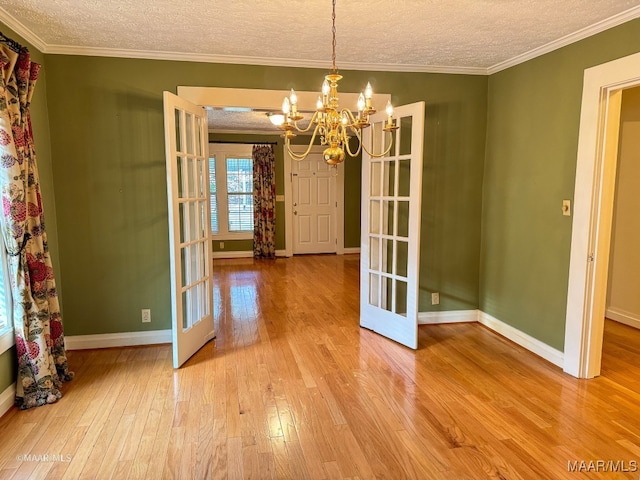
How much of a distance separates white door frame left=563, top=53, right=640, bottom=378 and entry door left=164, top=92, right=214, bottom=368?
9.38 ft

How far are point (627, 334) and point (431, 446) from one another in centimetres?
287

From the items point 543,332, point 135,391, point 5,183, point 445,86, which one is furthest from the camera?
point 445,86

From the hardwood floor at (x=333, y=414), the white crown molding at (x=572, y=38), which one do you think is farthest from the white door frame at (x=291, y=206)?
the white crown molding at (x=572, y=38)

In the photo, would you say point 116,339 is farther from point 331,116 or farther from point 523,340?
point 523,340

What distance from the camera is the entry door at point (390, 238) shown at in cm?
363

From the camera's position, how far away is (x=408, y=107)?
3.50 meters

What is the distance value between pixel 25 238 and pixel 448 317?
3.59 metres

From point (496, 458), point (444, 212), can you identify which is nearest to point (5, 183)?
point (496, 458)

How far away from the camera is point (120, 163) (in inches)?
139

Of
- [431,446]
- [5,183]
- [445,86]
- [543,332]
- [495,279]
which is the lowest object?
[431,446]

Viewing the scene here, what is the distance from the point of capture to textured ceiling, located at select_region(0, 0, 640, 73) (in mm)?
2531

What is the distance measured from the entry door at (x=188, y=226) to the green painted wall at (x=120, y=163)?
0.30m

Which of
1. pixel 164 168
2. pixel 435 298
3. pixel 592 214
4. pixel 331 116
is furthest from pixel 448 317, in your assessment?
pixel 164 168

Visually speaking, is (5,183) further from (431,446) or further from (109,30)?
(431,446)
